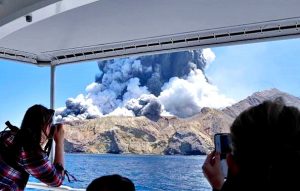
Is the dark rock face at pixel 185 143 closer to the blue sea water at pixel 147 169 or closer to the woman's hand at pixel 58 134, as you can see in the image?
the blue sea water at pixel 147 169

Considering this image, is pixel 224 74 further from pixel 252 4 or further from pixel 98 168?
pixel 252 4

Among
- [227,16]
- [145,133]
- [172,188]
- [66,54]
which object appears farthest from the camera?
[172,188]

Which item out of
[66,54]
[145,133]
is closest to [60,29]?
[66,54]

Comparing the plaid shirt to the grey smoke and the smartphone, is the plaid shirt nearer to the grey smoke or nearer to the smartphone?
the smartphone

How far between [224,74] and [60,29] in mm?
14309

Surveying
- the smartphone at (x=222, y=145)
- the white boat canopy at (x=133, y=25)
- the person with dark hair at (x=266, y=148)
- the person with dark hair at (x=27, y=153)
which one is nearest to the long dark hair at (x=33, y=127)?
the person with dark hair at (x=27, y=153)

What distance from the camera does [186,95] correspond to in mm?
16547

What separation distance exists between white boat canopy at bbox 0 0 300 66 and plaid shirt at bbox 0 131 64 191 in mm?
1004

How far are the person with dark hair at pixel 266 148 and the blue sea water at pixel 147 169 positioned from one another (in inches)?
502

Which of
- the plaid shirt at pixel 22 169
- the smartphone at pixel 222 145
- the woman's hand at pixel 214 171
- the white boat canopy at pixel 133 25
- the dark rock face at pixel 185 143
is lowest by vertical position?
the dark rock face at pixel 185 143

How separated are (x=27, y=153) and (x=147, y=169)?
552 inches

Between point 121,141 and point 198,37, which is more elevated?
point 198,37

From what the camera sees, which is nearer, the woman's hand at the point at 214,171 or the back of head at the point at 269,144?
the back of head at the point at 269,144

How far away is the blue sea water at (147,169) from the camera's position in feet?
46.1
